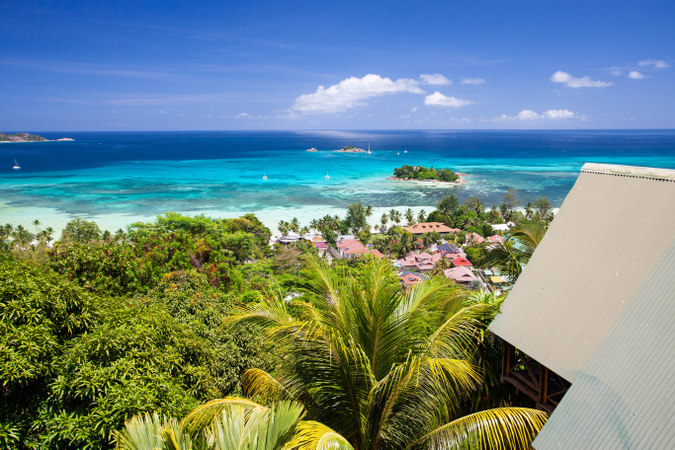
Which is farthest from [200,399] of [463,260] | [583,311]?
[463,260]

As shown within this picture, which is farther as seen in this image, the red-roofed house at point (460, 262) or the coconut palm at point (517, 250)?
the red-roofed house at point (460, 262)

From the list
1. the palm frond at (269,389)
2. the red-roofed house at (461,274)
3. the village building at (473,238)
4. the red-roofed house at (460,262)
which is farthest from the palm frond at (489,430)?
the village building at (473,238)

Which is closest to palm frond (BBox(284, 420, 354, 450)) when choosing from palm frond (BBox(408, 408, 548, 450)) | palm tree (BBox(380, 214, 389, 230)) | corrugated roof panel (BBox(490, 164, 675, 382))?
palm frond (BBox(408, 408, 548, 450))

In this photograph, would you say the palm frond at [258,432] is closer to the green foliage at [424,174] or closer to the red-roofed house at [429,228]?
the red-roofed house at [429,228]

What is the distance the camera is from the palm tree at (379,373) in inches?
140

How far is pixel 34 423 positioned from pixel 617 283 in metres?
5.92

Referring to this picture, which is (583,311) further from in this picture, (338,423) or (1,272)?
(1,272)

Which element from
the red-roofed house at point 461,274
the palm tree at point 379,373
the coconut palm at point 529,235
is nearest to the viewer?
the palm tree at point 379,373

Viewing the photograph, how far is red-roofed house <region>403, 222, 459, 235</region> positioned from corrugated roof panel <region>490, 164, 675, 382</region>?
141 ft

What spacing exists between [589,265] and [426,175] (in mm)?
86629

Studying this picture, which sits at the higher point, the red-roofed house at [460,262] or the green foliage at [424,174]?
the green foliage at [424,174]

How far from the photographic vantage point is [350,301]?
4449 mm

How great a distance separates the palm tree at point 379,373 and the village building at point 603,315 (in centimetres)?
50

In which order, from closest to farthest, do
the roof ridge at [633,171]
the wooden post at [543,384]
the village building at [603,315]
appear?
the village building at [603,315], the roof ridge at [633,171], the wooden post at [543,384]
